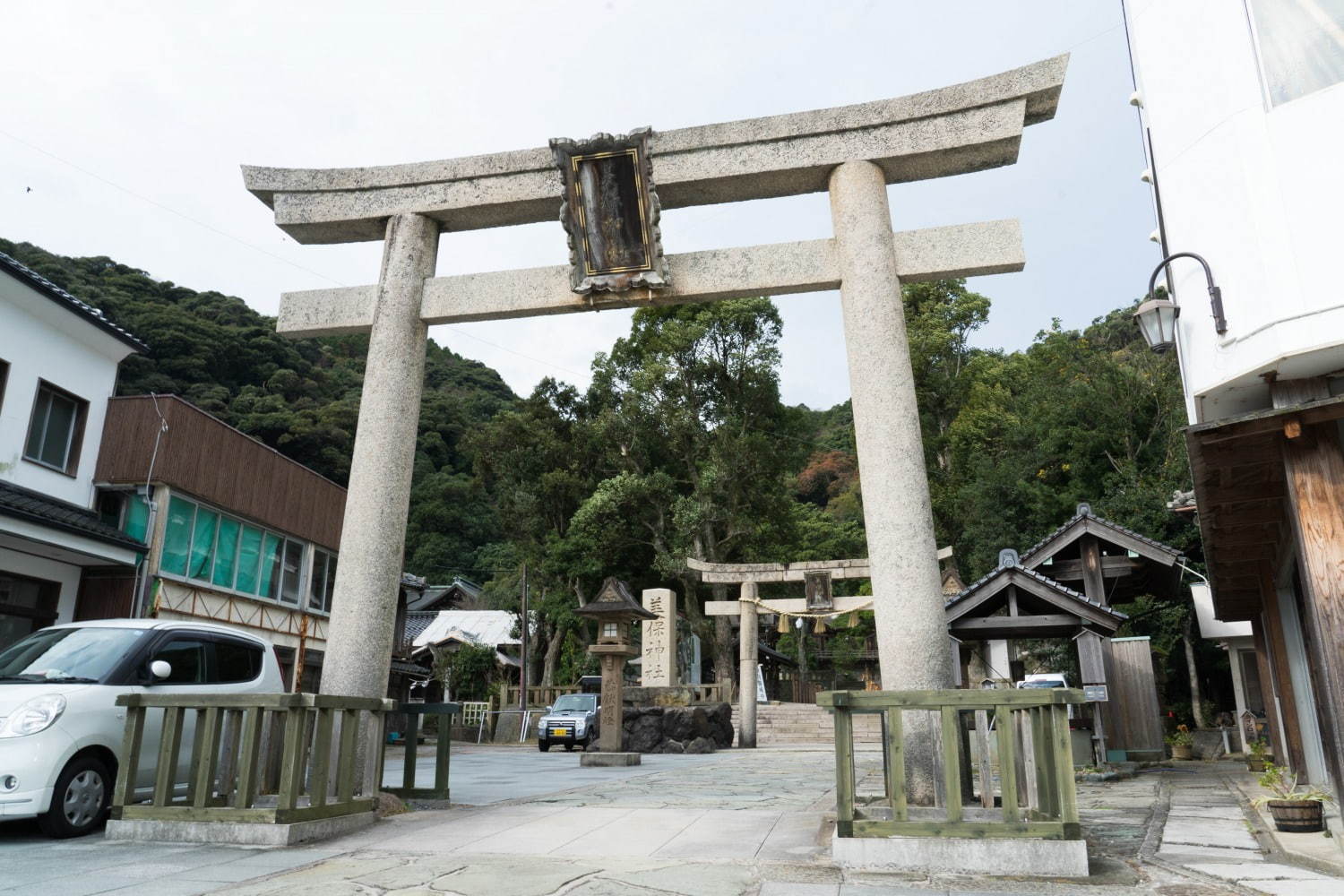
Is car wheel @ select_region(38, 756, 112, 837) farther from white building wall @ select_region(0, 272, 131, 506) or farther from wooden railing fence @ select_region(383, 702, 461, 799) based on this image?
white building wall @ select_region(0, 272, 131, 506)

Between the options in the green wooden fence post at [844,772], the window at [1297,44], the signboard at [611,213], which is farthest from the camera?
the signboard at [611,213]

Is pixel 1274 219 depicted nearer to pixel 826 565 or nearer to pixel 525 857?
pixel 525 857

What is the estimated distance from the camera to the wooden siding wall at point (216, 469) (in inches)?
614

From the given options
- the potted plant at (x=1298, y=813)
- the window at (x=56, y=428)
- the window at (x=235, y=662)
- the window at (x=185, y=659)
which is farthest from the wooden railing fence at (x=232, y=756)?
the window at (x=56, y=428)

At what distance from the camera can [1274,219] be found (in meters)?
5.52

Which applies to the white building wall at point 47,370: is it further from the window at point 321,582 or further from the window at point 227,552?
the window at point 321,582

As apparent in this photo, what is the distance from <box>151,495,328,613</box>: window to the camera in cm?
1630

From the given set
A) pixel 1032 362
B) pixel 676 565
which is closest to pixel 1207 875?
pixel 676 565

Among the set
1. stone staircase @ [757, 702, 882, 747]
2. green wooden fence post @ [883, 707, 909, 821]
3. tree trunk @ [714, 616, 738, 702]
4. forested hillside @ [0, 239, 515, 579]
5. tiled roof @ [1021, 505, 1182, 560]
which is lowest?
stone staircase @ [757, 702, 882, 747]

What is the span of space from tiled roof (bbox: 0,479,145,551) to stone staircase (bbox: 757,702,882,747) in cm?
1704

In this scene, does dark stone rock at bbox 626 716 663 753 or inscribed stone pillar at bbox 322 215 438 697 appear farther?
dark stone rock at bbox 626 716 663 753

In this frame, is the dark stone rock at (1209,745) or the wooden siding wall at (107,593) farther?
the dark stone rock at (1209,745)

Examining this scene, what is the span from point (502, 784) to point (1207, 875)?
Result: 808 centimetres

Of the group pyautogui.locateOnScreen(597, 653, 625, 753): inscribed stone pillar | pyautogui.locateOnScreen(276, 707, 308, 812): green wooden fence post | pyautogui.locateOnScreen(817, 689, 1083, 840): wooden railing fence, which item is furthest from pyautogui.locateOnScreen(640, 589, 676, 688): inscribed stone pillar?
pyautogui.locateOnScreen(817, 689, 1083, 840): wooden railing fence
